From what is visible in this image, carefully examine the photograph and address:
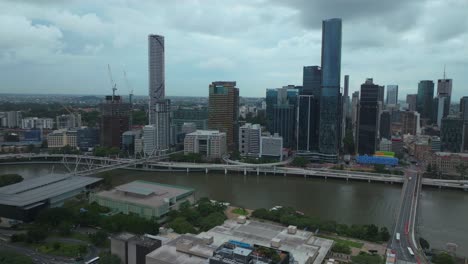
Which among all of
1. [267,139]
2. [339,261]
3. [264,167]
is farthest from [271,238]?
[267,139]

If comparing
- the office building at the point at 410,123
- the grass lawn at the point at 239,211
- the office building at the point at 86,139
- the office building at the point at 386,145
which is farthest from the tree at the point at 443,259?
the office building at the point at 410,123

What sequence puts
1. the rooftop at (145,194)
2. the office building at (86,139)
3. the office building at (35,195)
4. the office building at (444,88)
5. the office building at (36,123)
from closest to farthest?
the office building at (35,195), the rooftop at (145,194), the office building at (86,139), the office building at (36,123), the office building at (444,88)

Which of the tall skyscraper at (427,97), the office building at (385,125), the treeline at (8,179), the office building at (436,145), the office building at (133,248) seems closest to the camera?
the office building at (133,248)

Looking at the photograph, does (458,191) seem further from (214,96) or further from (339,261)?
(214,96)

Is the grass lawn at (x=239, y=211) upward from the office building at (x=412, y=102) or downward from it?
downward

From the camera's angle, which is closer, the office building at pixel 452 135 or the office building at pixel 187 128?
the office building at pixel 452 135

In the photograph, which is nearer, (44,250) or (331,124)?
(44,250)

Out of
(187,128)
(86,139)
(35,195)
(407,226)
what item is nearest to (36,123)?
(86,139)

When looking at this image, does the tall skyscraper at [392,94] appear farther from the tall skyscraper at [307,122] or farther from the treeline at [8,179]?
the treeline at [8,179]
